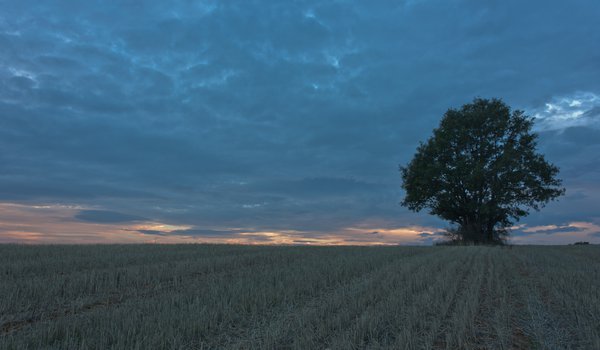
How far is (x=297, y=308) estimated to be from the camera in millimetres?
7379

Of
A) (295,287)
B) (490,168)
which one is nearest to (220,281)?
(295,287)

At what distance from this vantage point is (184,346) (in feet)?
17.4

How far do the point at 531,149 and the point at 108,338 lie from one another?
40.1 meters

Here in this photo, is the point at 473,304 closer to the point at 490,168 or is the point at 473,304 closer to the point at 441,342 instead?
the point at 441,342

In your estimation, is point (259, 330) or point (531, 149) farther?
point (531, 149)

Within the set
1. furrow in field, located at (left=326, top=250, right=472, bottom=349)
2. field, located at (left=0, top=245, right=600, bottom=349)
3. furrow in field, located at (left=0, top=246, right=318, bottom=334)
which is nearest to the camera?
furrow in field, located at (left=326, top=250, right=472, bottom=349)

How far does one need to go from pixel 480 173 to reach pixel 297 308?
31535mm

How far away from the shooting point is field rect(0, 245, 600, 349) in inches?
215

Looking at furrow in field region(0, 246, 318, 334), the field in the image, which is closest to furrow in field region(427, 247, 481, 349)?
the field

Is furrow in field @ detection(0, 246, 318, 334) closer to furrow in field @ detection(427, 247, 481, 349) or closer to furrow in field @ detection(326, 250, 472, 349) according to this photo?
furrow in field @ detection(326, 250, 472, 349)

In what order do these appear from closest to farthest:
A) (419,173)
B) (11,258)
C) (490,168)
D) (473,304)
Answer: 1. (473,304)
2. (11,258)
3. (490,168)
4. (419,173)

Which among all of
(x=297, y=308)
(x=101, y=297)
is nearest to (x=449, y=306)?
(x=297, y=308)

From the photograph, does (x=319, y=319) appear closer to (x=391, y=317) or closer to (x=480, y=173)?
(x=391, y=317)

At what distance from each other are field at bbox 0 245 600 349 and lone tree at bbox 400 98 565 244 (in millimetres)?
25508
